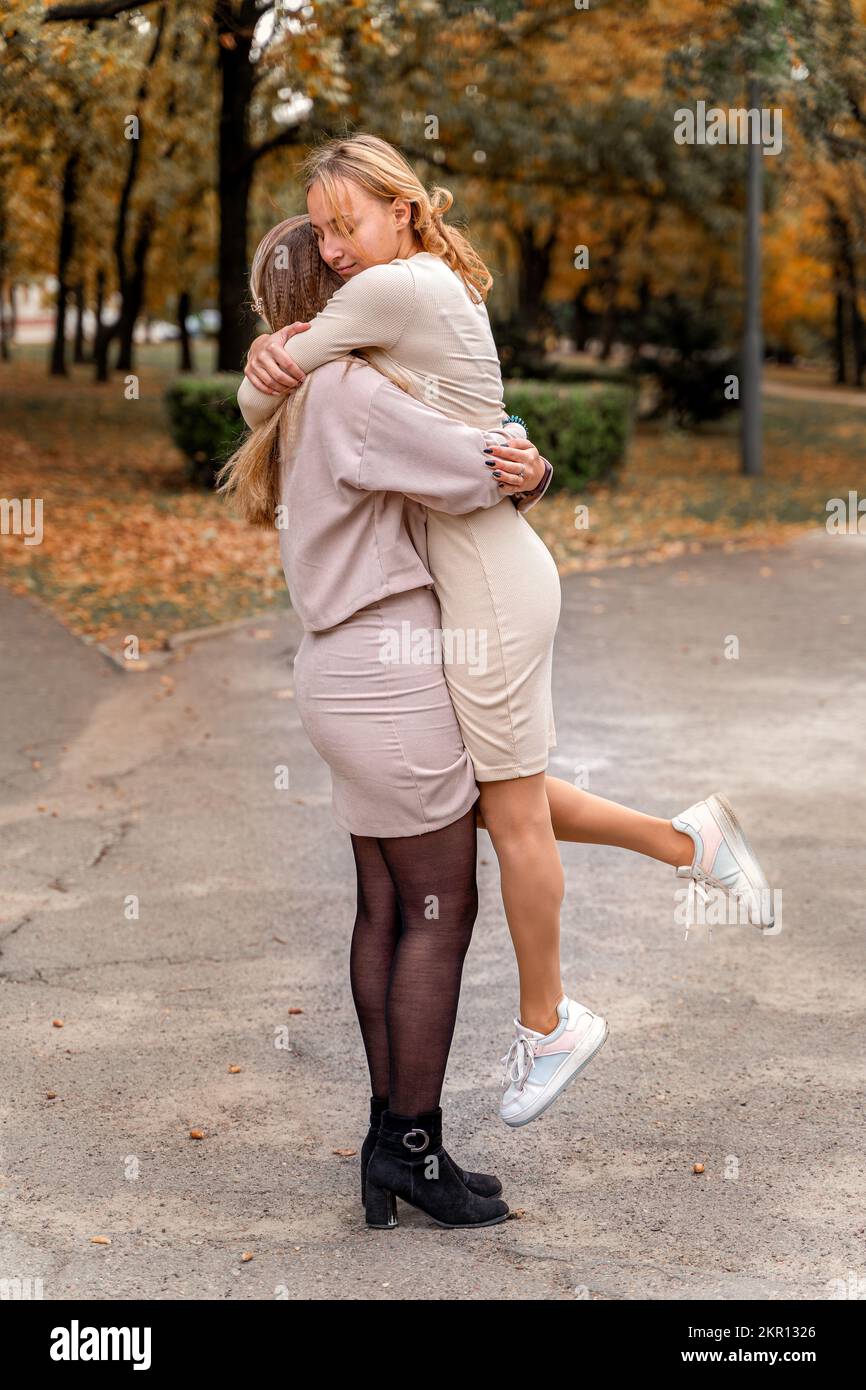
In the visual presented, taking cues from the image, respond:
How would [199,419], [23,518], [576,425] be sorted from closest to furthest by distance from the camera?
1. [23,518]
2. [199,419]
3. [576,425]

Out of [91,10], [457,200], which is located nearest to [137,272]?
[457,200]

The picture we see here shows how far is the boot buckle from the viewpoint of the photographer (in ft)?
10.4

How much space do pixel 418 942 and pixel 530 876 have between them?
0.26 metres

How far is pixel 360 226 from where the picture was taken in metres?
2.89

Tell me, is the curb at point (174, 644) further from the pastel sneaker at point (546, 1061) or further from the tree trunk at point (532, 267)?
the tree trunk at point (532, 267)

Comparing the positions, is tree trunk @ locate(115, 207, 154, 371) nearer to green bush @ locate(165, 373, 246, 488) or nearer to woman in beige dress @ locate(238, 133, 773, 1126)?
green bush @ locate(165, 373, 246, 488)

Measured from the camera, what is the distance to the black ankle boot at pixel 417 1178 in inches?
125

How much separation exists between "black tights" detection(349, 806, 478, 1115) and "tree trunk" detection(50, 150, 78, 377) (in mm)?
21615

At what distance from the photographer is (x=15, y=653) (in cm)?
911

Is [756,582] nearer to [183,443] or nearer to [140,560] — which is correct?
[140,560]

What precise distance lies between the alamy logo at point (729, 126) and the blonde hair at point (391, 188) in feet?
45.3

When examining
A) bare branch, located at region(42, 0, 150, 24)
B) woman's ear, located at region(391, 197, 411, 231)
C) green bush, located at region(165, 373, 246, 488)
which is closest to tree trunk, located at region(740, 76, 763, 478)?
green bush, located at region(165, 373, 246, 488)
